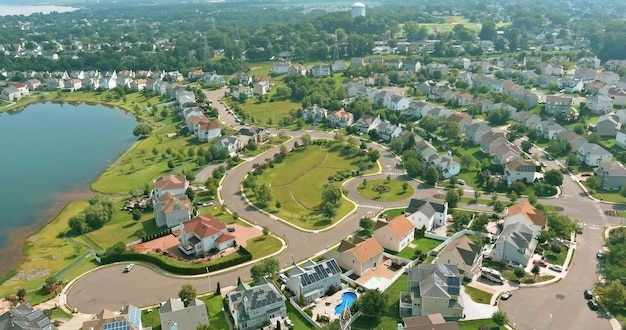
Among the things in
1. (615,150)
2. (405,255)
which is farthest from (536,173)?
(405,255)

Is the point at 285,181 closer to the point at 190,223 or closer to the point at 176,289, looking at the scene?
the point at 190,223

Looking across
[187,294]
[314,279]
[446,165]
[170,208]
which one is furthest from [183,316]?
[446,165]

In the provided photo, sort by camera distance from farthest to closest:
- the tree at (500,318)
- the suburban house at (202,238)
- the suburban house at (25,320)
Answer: the suburban house at (202,238) → the tree at (500,318) → the suburban house at (25,320)

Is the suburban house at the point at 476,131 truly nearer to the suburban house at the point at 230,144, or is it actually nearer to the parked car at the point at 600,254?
the parked car at the point at 600,254

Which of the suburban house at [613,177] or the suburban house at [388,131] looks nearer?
the suburban house at [613,177]

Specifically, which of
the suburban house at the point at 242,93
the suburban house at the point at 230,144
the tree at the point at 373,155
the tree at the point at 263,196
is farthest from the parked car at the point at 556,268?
the suburban house at the point at 242,93

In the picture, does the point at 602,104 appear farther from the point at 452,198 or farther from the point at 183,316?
the point at 183,316
